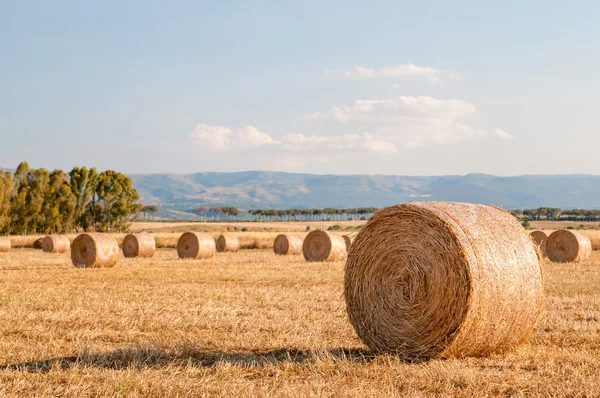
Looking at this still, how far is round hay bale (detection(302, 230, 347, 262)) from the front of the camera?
101 feet

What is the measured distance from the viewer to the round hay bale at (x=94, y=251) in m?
25.9

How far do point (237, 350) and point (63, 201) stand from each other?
61227 mm

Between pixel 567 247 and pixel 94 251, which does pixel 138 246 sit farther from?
pixel 567 247

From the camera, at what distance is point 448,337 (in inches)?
373

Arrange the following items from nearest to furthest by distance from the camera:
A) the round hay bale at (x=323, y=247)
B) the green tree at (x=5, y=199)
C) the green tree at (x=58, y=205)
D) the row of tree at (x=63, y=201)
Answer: the round hay bale at (x=323, y=247)
the green tree at (x=5, y=199)
the row of tree at (x=63, y=201)
the green tree at (x=58, y=205)

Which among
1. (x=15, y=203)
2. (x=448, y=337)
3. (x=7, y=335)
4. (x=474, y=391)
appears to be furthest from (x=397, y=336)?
(x=15, y=203)

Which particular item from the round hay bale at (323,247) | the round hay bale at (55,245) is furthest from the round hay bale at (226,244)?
the round hay bale at (323,247)

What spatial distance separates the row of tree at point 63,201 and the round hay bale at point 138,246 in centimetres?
3114

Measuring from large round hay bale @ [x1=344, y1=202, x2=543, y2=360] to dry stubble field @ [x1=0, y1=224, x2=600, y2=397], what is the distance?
335 mm

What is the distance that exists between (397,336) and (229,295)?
289 inches

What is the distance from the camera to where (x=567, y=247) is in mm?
30844

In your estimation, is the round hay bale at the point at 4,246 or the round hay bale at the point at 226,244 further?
the round hay bale at the point at 4,246

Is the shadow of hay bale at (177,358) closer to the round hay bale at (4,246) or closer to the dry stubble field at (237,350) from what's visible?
the dry stubble field at (237,350)

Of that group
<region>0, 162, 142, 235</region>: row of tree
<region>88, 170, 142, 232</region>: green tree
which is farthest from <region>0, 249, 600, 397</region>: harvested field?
<region>88, 170, 142, 232</region>: green tree
